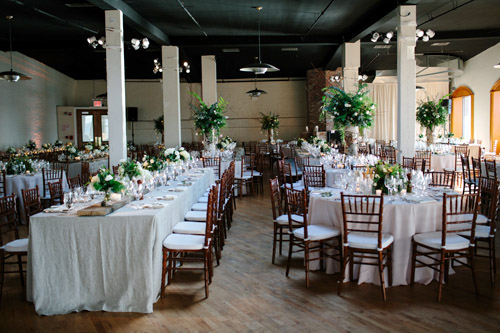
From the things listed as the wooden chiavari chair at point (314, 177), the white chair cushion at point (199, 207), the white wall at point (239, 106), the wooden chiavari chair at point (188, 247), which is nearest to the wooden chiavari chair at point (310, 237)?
the wooden chiavari chair at point (188, 247)

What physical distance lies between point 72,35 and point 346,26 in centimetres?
772

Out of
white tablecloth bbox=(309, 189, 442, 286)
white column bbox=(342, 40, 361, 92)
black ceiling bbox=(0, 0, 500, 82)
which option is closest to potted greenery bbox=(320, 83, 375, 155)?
black ceiling bbox=(0, 0, 500, 82)

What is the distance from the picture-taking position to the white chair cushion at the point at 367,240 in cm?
414

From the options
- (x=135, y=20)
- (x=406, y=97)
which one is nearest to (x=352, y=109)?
(x=406, y=97)

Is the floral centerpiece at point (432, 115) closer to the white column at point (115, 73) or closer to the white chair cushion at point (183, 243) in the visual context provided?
the white column at point (115, 73)

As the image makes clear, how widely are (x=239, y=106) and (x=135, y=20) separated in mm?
10967

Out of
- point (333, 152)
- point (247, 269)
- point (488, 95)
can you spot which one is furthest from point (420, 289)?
point (488, 95)

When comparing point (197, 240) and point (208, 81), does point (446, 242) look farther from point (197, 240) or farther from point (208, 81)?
point (208, 81)

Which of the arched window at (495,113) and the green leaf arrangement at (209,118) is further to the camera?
the arched window at (495,113)

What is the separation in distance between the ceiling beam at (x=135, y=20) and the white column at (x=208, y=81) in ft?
7.53

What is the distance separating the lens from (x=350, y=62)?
42.4 feet

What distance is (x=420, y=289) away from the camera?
435 centimetres

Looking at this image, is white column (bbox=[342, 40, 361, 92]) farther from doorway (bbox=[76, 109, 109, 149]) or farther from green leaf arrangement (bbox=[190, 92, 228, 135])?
doorway (bbox=[76, 109, 109, 149])

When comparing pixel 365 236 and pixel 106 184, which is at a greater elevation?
pixel 106 184
